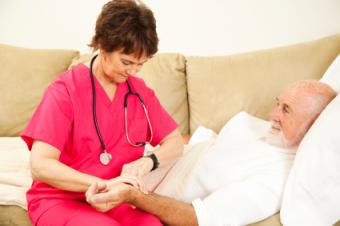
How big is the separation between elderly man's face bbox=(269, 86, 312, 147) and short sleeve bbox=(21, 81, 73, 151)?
2.75 ft

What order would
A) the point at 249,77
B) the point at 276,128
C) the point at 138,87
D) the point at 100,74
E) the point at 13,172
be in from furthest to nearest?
the point at 249,77, the point at 13,172, the point at 276,128, the point at 138,87, the point at 100,74


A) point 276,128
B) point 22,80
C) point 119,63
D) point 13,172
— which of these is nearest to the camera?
point 119,63

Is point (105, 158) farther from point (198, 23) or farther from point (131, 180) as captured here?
point (198, 23)

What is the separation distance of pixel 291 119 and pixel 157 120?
542 mm

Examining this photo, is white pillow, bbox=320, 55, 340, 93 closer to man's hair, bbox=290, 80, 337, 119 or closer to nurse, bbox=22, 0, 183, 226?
man's hair, bbox=290, 80, 337, 119

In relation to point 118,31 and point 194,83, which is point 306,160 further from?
point 194,83

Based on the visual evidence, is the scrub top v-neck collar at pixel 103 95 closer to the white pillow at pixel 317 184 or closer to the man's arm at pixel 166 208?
the man's arm at pixel 166 208

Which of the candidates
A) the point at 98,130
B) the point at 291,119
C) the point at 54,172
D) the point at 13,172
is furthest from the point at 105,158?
the point at 291,119

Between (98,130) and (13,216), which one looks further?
(13,216)

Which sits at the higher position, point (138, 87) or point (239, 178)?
point (138, 87)

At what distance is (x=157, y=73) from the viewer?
2.27m

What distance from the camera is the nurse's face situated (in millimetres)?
1336

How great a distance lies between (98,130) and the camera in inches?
54.9

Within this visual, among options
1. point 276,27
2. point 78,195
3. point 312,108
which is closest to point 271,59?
point 276,27
